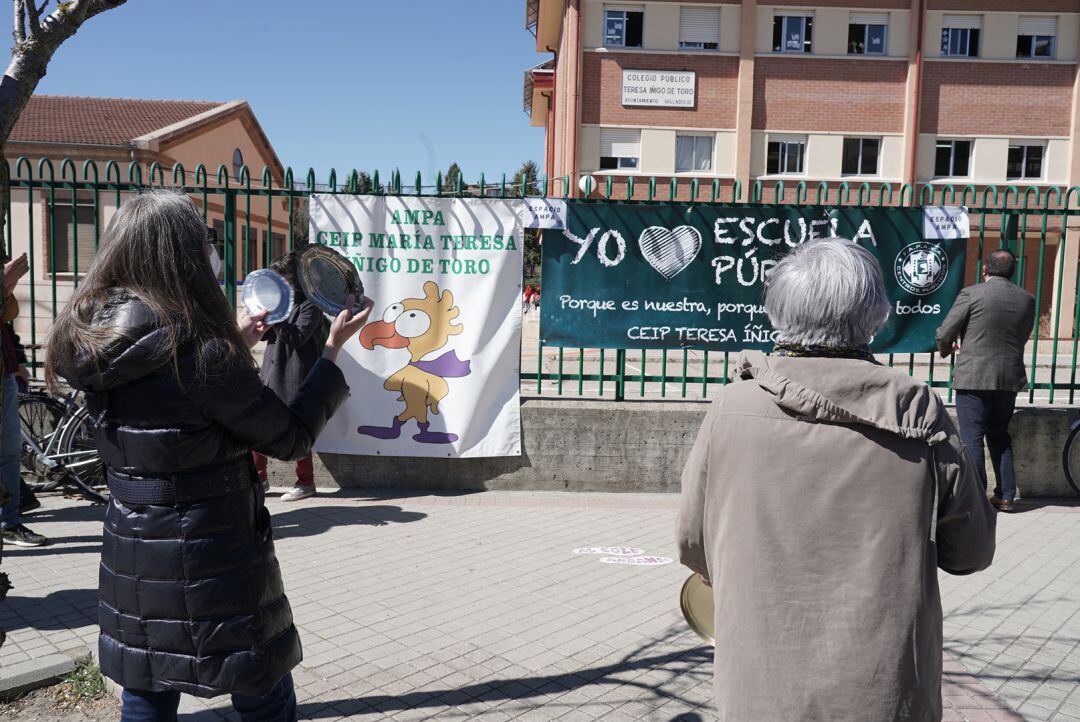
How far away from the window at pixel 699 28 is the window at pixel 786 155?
3417 millimetres

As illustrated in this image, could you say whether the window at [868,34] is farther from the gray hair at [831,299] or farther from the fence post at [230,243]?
the gray hair at [831,299]

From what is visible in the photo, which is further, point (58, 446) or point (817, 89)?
point (817, 89)

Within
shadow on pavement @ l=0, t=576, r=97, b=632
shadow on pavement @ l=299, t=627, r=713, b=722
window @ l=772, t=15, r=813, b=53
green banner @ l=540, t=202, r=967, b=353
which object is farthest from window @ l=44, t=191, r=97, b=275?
window @ l=772, t=15, r=813, b=53

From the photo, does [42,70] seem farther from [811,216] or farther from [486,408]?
[811,216]

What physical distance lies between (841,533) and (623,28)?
86.5 ft

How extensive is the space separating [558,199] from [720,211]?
4.34 feet

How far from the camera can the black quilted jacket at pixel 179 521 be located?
2283 millimetres

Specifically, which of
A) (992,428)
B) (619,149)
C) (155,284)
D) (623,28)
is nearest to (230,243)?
(155,284)

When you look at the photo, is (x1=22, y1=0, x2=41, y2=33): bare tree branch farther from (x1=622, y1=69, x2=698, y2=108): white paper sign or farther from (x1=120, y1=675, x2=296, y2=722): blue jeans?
(x1=622, y1=69, x2=698, y2=108): white paper sign

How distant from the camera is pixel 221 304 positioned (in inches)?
96.8

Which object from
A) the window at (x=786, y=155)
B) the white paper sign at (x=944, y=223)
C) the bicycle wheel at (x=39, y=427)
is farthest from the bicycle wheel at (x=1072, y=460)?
the window at (x=786, y=155)

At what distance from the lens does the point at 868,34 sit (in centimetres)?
2645

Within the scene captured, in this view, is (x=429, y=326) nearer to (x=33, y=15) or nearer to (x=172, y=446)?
(x=33, y=15)

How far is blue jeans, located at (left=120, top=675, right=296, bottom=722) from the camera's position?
246 centimetres
